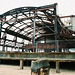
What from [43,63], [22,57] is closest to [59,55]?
[22,57]

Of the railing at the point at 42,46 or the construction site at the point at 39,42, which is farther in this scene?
the railing at the point at 42,46

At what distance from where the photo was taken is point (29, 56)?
1164 centimetres

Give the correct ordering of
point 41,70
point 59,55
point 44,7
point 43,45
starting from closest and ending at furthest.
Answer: point 41,70, point 59,55, point 44,7, point 43,45

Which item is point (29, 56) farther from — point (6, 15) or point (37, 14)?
point (6, 15)

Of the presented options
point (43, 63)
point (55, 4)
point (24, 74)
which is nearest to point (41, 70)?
point (43, 63)

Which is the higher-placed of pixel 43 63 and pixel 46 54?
pixel 43 63

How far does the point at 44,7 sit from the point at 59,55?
900 cm

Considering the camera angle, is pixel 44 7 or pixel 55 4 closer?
pixel 55 4

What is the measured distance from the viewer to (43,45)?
750 inches

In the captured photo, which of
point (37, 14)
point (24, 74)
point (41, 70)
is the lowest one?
point (24, 74)

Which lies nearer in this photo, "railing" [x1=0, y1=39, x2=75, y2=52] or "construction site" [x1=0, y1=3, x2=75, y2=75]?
"construction site" [x1=0, y1=3, x2=75, y2=75]

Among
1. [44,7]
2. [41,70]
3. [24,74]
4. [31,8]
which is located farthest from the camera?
[31,8]

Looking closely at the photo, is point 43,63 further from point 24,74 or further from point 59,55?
point 59,55

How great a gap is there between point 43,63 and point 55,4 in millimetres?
13507
